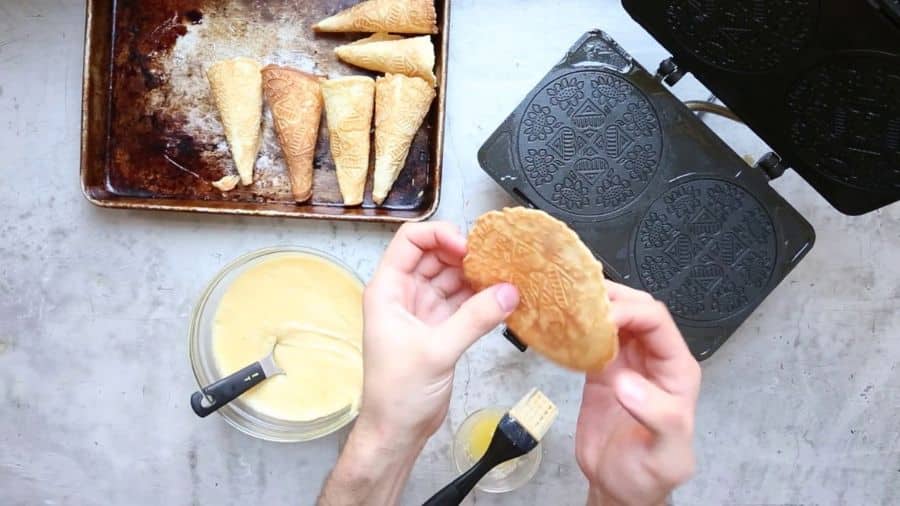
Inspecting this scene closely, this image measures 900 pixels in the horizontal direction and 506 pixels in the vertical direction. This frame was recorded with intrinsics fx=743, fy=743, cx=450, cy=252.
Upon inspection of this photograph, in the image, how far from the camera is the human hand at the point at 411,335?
0.93 m

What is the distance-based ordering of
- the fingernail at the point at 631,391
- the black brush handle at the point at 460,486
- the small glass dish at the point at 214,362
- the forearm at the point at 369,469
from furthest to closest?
the small glass dish at the point at 214,362, the black brush handle at the point at 460,486, the forearm at the point at 369,469, the fingernail at the point at 631,391

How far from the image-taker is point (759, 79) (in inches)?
47.0

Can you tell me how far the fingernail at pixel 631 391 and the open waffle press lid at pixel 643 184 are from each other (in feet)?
1.30

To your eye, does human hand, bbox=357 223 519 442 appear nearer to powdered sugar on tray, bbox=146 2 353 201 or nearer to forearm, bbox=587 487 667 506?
forearm, bbox=587 487 667 506

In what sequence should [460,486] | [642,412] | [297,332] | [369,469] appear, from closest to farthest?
[642,412] → [369,469] → [460,486] → [297,332]

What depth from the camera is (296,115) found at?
138 cm

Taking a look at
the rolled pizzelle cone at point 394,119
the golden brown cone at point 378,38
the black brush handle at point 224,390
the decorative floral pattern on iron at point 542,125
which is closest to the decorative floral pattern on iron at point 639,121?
the decorative floral pattern on iron at point 542,125

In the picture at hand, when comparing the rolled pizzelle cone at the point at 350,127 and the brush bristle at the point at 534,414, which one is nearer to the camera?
the brush bristle at the point at 534,414

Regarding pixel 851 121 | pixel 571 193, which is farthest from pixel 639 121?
pixel 851 121

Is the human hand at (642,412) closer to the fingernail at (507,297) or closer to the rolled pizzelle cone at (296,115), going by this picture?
the fingernail at (507,297)

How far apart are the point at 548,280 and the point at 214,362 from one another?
719 millimetres

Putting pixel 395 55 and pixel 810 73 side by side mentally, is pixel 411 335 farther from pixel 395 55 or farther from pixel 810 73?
pixel 810 73

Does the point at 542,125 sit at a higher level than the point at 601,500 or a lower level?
higher

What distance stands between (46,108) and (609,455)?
125cm
